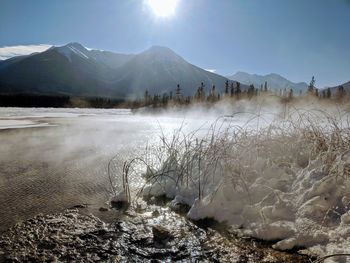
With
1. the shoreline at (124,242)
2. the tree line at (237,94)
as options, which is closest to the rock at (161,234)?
the shoreline at (124,242)

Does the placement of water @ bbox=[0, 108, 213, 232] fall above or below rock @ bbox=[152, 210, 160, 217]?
above

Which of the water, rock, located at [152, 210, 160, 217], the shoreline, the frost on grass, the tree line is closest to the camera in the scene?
the shoreline

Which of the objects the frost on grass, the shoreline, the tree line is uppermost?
the tree line

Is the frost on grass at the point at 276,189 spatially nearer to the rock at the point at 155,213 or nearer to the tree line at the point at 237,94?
the rock at the point at 155,213

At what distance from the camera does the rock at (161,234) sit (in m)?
3.87

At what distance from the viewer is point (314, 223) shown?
12.4ft

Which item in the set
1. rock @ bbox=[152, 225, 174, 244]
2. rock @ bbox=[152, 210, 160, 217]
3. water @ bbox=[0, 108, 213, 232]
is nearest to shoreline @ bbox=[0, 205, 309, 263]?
rock @ bbox=[152, 225, 174, 244]

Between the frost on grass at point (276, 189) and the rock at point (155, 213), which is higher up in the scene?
the frost on grass at point (276, 189)

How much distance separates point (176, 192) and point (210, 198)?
3.34ft

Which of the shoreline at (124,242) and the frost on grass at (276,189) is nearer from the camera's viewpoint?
the shoreline at (124,242)

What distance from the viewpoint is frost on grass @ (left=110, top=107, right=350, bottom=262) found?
3.72m

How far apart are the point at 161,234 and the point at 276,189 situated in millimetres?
1858

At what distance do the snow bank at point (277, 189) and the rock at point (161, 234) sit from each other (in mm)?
721

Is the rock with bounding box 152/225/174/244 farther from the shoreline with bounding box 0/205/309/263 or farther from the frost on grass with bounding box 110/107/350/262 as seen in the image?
the frost on grass with bounding box 110/107/350/262
